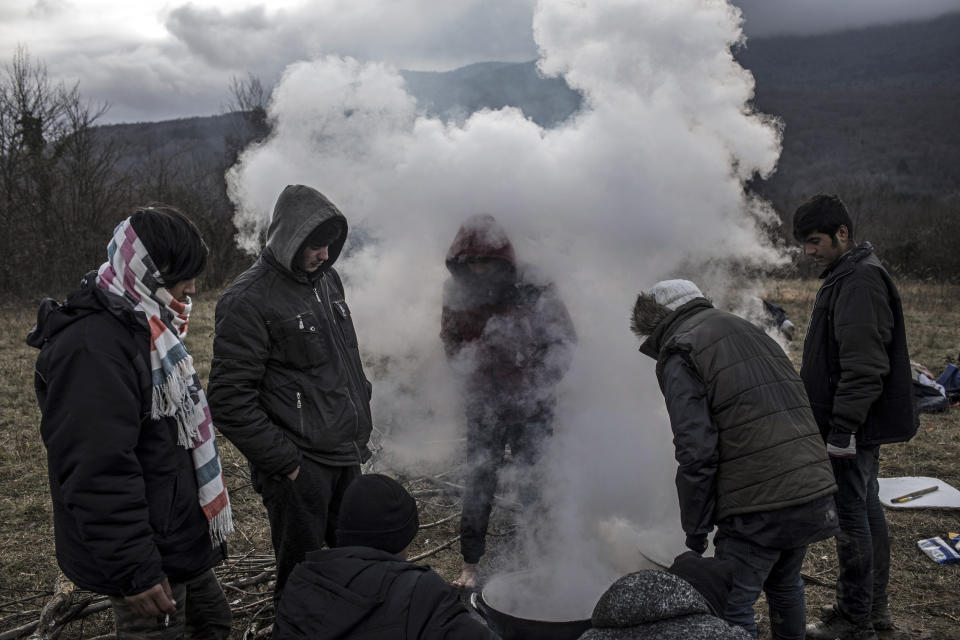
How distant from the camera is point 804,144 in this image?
251 feet

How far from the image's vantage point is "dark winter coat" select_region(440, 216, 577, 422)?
423 centimetres

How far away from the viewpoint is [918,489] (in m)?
5.43

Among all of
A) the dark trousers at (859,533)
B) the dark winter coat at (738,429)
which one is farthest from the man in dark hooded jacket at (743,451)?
the dark trousers at (859,533)

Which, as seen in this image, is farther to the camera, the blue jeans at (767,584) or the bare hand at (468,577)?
the bare hand at (468,577)

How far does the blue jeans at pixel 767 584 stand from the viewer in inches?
110

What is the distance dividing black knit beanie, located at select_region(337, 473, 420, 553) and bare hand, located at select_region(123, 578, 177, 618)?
648mm

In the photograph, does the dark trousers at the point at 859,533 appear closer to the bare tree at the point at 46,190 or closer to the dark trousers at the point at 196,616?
the dark trousers at the point at 196,616

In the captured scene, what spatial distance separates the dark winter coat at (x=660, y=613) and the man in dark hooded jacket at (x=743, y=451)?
112 centimetres

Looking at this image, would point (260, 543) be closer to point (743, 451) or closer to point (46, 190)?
point (743, 451)

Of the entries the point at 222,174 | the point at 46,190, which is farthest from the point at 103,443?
the point at 222,174

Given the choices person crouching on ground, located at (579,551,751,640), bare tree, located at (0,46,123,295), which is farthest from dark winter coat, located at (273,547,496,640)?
bare tree, located at (0,46,123,295)

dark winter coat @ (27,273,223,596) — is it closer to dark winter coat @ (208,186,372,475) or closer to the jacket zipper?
dark winter coat @ (208,186,372,475)

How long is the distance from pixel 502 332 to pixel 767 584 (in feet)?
6.61

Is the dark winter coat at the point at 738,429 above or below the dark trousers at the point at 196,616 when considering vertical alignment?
above
